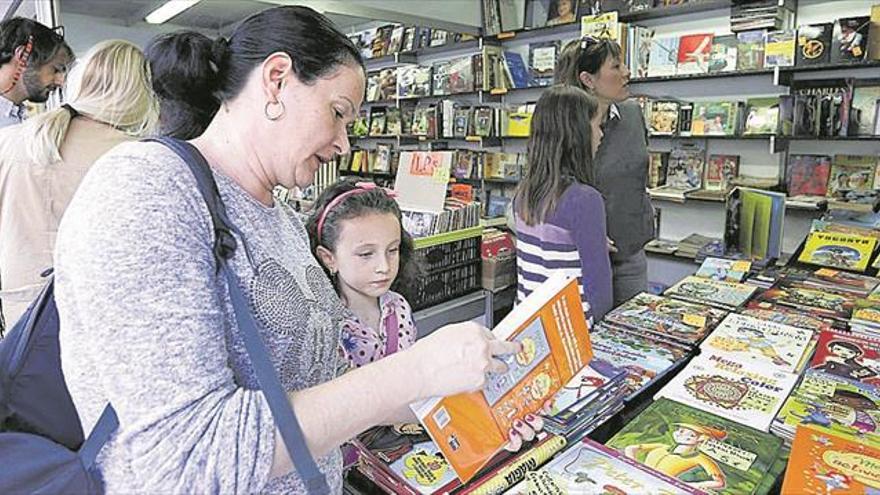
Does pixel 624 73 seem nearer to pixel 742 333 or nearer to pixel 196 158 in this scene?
pixel 742 333

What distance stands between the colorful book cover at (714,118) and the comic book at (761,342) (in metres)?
2.35

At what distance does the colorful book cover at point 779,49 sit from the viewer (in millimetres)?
3302

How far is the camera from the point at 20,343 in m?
0.76

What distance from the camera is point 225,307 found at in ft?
2.32

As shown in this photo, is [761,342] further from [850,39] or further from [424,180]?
[850,39]

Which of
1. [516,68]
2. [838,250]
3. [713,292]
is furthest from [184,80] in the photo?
[516,68]

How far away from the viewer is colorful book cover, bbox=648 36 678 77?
3871 mm

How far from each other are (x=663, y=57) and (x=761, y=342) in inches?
114

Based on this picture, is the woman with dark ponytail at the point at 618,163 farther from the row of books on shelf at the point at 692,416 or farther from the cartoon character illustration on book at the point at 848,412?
the cartoon character illustration on book at the point at 848,412

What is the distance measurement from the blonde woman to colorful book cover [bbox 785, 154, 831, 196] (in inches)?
136

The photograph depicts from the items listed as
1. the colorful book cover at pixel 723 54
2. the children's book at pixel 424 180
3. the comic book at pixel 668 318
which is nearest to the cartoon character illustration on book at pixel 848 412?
the comic book at pixel 668 318

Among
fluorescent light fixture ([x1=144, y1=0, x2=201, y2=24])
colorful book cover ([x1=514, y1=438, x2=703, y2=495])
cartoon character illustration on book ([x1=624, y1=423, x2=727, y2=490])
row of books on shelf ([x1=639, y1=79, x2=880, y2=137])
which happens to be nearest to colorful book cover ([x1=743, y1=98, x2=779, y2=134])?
→ row of books on shelf ([x1=639, y1=79, x2=880, y2=137])

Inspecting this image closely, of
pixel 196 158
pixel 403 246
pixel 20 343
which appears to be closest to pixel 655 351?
pixel 403 246

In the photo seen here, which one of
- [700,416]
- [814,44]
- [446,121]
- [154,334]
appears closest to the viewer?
[154,334]
